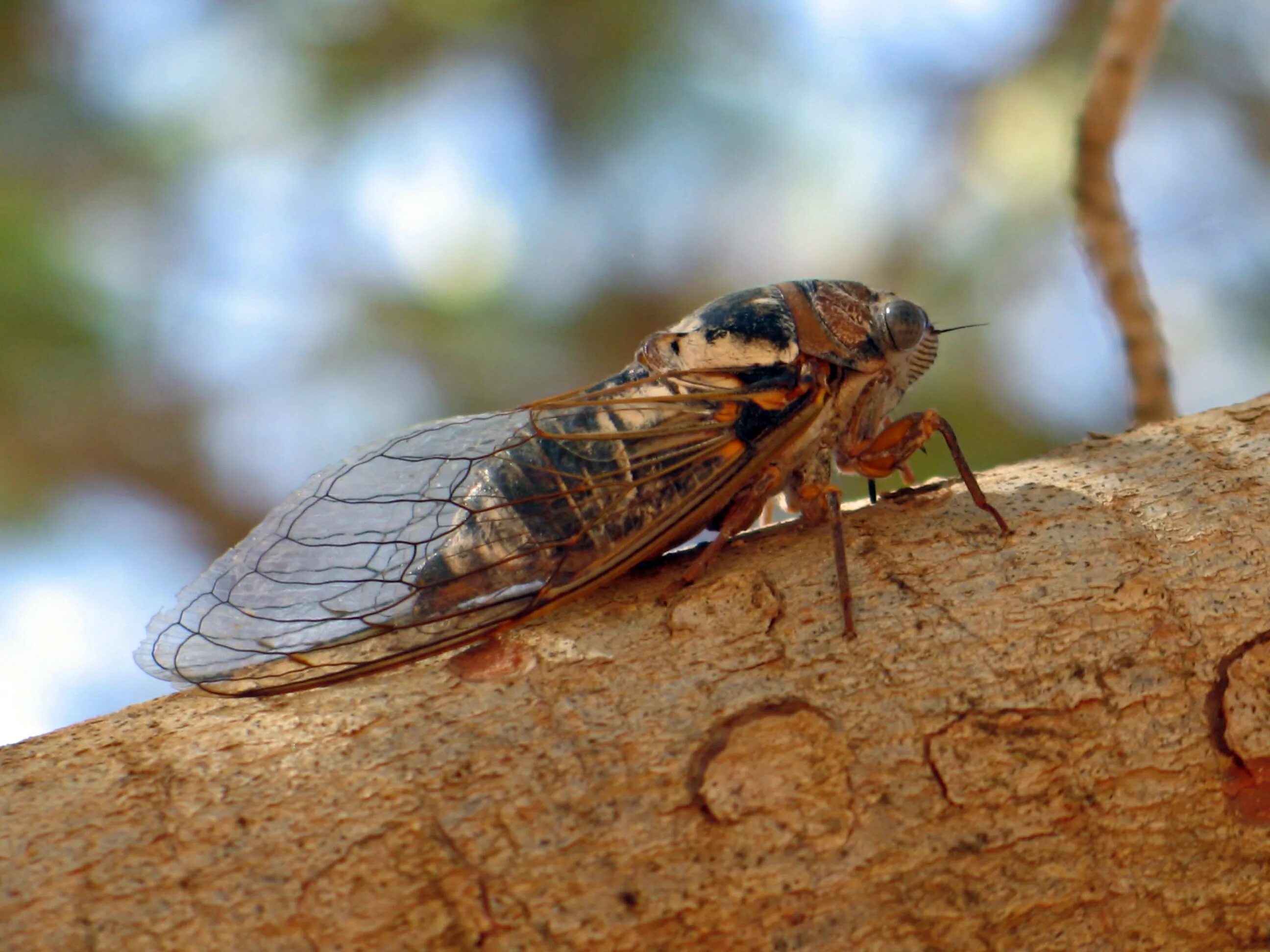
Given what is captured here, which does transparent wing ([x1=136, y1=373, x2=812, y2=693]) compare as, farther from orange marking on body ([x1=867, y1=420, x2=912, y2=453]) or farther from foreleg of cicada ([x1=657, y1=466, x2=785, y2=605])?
orange marking on body ([x1=867, y1=420, x2=912, y2=453])

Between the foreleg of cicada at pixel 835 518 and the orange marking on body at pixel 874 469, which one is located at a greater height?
the orange marking on body at pixel 874 469

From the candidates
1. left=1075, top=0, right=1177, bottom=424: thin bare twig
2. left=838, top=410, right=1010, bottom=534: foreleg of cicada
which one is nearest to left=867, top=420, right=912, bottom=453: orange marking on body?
left=838, top=410, right=1010, bottom=534: foreleg of cicada

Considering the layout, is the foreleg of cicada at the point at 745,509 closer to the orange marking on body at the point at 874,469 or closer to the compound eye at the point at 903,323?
the orange marking on body at the point at 874,469

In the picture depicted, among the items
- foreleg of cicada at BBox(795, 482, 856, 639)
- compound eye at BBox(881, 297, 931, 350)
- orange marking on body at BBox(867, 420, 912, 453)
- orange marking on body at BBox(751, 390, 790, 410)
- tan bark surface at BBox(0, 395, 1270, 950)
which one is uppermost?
compound eye at BBox(881, 297, 931, 350)

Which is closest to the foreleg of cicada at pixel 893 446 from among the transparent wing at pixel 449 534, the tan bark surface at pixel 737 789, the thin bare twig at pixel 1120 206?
the transparent wing at pixel 449 534

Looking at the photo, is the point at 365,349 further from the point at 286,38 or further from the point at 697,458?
the point at 697,458

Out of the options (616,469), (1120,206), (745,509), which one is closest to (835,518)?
(745,509)

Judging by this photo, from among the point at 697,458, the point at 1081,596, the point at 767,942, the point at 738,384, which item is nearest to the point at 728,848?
the point at 767,942
